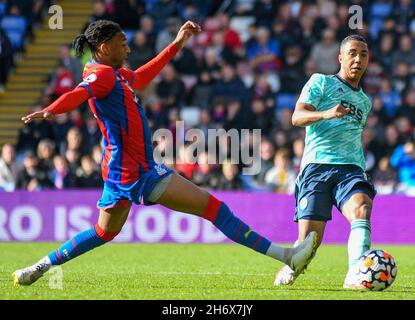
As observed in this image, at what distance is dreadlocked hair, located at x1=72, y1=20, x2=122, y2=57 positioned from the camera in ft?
26.8

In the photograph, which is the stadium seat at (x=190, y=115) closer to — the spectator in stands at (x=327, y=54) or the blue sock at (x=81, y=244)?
the spectator in stands at (x=327, y=54)

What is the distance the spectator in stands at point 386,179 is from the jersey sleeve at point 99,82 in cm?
927

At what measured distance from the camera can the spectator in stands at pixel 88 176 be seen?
16469 millimetres

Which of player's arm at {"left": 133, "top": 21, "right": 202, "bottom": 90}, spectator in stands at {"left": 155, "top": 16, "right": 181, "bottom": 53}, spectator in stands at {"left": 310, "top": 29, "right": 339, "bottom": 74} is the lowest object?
player's arm at {"left": 133, "top": 21, "right": 202, "bottom": 90}

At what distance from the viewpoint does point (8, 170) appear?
1689 cm

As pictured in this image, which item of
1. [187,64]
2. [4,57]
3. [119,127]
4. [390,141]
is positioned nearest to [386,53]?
[390,141]

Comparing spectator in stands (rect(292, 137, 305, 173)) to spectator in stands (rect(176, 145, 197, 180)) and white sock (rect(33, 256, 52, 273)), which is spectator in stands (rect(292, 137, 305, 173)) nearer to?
spectator in stands (rect(176, 145, 197, 180))

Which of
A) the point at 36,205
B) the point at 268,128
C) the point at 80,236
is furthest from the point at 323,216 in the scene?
the point at 268,128

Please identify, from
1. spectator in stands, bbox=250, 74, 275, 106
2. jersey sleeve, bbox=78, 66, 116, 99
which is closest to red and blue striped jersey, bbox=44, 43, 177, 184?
jersey sleeve, bbox=78, 66, 116, 99

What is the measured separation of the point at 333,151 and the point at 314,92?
52 cm

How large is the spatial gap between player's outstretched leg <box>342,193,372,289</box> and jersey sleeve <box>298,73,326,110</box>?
85cm

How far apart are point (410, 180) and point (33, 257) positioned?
22.4ft

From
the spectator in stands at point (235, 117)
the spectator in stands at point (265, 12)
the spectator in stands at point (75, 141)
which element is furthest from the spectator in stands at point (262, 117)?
the spectator in stands at point (75, 141)

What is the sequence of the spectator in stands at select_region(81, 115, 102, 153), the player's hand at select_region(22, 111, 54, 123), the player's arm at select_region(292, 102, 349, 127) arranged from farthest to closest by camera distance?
the spectator in stands at select_region(81, 115, 102, 153)
the player's arm at select_region(292, 102, 349, 127)
the player's hand at select_region(22, 111, 54, 123)
